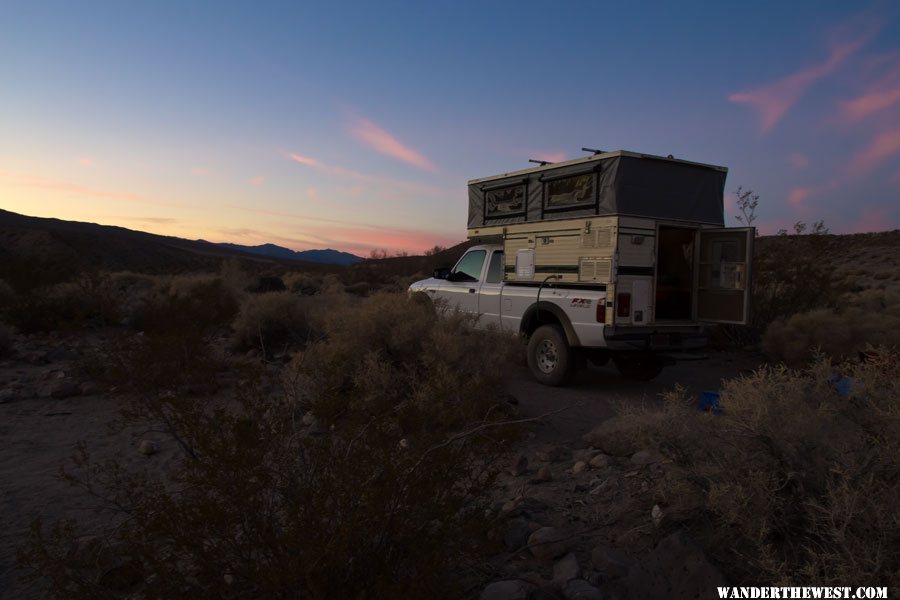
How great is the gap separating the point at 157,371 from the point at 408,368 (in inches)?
103

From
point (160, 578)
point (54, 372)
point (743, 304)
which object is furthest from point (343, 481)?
point (54, 372)

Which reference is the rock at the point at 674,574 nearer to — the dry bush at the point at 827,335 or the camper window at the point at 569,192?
the camper window at the point at 569,192

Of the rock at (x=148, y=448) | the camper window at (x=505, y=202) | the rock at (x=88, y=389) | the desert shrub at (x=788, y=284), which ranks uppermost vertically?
the camper window at (x=505, y=202)

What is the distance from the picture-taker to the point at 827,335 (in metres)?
9.88

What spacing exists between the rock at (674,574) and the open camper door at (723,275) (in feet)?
18.5

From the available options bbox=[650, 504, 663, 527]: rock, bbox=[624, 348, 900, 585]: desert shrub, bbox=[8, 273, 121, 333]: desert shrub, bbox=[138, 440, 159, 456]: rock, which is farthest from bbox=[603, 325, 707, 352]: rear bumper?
bbox=[8, 273, 121, 333]: desert shrub

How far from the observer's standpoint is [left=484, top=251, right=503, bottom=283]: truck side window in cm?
944

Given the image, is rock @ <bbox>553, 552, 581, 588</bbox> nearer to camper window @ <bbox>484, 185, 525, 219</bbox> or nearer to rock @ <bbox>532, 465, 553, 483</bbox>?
rock @ <bbox>532, 465, 553, 483</bbox>

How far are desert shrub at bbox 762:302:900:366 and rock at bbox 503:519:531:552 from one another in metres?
8.00

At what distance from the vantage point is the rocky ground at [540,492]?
2.96 m

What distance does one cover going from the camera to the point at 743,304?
7848 mm

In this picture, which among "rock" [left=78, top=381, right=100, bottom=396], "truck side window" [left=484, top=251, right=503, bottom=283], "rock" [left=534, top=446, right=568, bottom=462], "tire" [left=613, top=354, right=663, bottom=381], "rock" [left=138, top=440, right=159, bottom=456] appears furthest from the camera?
"truck side window" [left=484, top=251, right=503, bottom=283]

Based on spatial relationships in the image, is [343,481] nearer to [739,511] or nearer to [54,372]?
[739,511]

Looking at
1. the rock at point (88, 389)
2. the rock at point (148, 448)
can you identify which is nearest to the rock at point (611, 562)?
the rock at point (148, 448)
